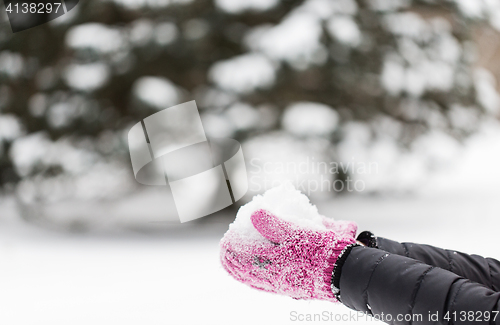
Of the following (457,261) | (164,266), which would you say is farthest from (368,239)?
(164,266)

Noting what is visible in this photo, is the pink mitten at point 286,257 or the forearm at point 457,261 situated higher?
Result: the pink mitten at point 286,257

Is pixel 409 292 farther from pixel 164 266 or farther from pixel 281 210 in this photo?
pixel 164 266

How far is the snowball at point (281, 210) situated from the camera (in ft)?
3.05

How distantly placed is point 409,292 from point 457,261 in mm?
320

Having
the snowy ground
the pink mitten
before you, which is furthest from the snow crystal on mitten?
the snowy ground

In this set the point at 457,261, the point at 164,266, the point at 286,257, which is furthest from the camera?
the point at 164,266

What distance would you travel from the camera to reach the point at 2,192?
2.13 m

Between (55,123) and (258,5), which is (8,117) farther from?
(258,5)

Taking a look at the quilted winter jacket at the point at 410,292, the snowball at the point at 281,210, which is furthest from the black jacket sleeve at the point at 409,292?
the snowball at the point at 281,210

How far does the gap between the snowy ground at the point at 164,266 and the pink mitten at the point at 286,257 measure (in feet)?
0.47

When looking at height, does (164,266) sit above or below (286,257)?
below

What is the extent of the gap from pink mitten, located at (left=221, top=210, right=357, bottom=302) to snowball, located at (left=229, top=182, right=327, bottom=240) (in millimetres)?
23

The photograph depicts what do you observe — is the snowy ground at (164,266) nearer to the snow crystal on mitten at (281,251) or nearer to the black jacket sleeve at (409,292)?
the snow crystal on mitten at (281,251)

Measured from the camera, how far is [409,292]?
75 centimetres
